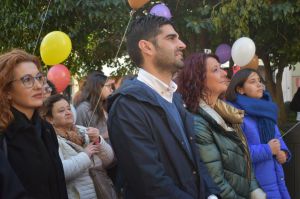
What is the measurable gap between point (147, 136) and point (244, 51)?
14.4ft

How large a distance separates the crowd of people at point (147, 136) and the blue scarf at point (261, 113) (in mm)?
334

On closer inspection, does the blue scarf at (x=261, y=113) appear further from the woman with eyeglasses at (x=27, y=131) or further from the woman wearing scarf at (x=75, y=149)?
the woman with eyeglasses at (x=27, y=131)

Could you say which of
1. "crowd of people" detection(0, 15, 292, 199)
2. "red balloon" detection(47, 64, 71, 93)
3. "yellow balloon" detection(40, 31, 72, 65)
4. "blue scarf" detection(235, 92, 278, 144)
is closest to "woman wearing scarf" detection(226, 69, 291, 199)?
"blue scarf" detection(235, 92, 278, 144)

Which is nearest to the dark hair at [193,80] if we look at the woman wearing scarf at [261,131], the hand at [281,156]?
the woman wearing scarf at [261,131]

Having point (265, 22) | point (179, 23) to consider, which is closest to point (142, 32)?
point (179, 23)

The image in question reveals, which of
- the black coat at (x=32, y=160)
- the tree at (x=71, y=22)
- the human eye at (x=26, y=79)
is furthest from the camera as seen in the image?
the tree at (x=71, y=22)

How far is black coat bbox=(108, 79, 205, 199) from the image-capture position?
2.36 m

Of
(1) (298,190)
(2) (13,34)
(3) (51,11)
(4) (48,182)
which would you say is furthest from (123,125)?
(2) (13,34)

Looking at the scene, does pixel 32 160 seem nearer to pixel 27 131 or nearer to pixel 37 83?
pixel 27 131

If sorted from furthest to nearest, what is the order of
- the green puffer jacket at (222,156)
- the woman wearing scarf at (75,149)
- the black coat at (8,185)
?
the woman wearing scarf at (75,149) → the green puffer jacket at (222,156) → the black coat at (8,185)

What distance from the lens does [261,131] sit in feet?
13.0

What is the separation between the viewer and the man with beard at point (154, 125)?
2377 millimetres

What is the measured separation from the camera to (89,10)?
24.3 feet

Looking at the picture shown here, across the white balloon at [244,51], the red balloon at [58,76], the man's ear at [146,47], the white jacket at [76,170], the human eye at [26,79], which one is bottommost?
the white jacket at [76,170]
